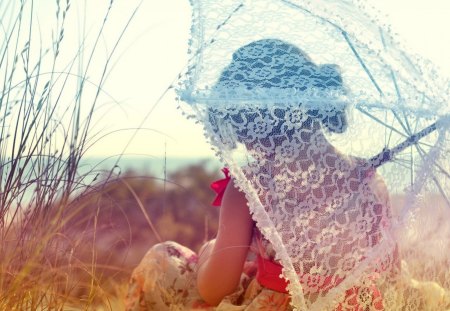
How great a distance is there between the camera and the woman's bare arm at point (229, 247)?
97.2 inches

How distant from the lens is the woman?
2236 millimetres

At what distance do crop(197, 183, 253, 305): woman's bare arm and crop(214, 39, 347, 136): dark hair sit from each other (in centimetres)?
37

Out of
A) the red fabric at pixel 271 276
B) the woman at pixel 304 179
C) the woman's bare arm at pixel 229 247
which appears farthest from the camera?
the red fabric at pixel 271 276

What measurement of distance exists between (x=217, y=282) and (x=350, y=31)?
3.28ft

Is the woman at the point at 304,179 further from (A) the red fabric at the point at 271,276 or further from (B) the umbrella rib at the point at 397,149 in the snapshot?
(A) the red fabric at the point at 271,276

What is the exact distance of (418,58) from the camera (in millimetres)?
2363

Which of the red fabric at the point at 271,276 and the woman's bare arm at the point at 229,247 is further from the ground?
the woman's bare arm at the point at 229,247

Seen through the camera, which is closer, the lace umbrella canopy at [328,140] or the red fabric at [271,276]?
the lace umbrella canopy at [328,140]

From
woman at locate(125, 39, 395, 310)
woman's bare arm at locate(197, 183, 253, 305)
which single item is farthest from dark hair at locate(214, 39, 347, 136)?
woman's bare arm at locate(197, 183, 253, 305)

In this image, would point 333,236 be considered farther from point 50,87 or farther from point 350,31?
point 50,87

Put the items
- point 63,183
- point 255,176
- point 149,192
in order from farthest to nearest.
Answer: point 149,192
point 63,183
point 255,176

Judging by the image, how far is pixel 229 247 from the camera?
249cm

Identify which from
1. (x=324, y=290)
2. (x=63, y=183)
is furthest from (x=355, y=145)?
(x=63, y=183)

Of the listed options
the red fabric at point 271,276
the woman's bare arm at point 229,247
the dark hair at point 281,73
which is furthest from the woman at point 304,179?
the red fabric at point 271,276
